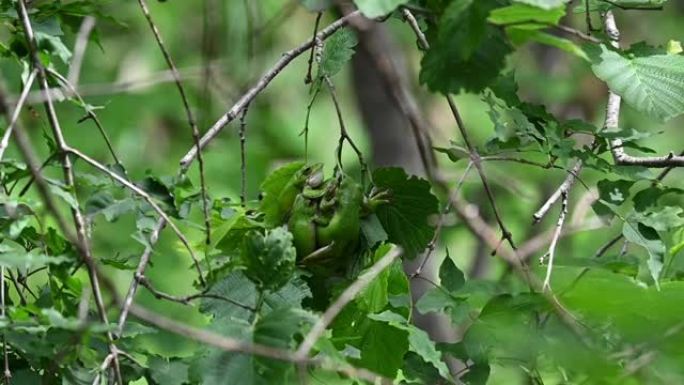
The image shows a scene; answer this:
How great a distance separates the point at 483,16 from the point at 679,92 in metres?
0.42

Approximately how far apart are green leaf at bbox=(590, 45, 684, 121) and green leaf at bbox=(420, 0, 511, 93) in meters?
0.29

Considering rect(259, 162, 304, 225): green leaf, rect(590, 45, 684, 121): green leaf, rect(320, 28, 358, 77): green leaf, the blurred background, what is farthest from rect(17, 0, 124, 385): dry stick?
the blurred background

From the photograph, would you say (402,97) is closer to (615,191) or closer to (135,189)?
(135,189)

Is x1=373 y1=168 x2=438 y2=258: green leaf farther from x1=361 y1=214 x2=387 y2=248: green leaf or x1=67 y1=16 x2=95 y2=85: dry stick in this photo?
x1=67 y1=16 x2=95 y2=85: dry stick

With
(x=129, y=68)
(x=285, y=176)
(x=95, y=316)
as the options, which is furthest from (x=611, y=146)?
(x=129, y=68)

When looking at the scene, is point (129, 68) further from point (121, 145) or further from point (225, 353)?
point (225, 353)

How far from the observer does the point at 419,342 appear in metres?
1.27

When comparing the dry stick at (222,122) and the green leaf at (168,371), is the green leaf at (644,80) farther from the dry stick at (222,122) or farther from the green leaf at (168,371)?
the green leaf at (168,371)

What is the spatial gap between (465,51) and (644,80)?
38 centimetres

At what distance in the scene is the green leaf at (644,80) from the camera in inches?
52.3

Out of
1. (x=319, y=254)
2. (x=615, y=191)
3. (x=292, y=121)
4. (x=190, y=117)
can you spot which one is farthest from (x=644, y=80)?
(x=292, y=121)

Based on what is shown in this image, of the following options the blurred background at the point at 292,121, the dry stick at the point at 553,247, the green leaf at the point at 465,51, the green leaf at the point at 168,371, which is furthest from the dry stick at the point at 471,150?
the blurred background at the point at 292,121

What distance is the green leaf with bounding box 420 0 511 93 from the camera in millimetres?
1028

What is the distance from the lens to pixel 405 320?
1.33 metres
